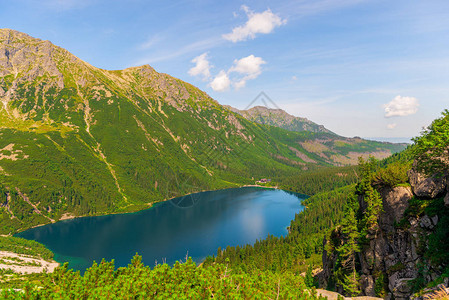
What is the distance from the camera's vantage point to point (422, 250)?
82.9 ft

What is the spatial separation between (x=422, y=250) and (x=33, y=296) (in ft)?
125

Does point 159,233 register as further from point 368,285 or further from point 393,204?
point 393,204

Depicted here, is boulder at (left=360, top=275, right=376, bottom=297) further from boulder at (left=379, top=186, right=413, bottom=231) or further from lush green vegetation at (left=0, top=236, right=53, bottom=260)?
lush green vegetation at (left=0, top=236, right=53, bottom=260)

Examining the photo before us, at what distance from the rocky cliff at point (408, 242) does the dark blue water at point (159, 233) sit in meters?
86.3

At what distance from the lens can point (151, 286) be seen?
18500 mm

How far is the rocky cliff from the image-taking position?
2323cm

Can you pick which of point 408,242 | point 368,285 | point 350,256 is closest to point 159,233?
point 350,256

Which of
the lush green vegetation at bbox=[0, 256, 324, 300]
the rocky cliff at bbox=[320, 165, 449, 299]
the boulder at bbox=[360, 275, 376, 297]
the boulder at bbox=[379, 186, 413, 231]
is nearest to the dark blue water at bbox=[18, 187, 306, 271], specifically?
the boulder at bbox=[360, 275, 376, 297]

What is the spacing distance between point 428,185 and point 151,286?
32.8 meters

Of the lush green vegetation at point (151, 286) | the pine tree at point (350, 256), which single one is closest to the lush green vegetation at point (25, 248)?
the lush green vegetation at point (151, 286)

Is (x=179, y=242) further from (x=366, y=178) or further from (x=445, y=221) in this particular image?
(x=445, y=221)

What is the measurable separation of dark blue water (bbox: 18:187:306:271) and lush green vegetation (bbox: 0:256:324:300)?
3433 inches

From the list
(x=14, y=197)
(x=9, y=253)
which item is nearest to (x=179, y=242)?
(x=9, y=253)

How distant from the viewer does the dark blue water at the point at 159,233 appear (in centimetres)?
11228
